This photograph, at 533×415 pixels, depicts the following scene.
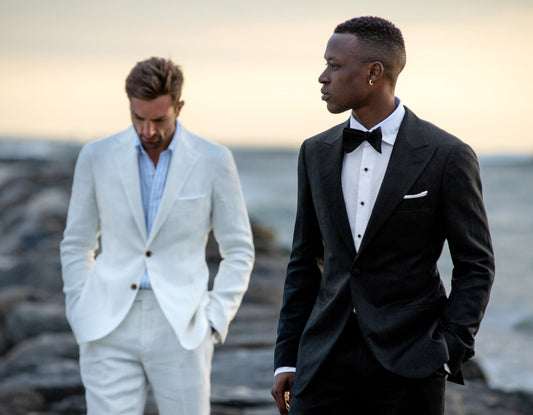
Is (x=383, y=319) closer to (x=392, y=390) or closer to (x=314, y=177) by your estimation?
(x=392, y=390)

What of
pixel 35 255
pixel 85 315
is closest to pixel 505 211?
pixel 35 255

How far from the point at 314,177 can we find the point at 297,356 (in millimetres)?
652

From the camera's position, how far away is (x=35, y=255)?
12.3 metres

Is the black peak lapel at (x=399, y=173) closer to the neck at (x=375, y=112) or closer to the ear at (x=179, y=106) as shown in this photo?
the neck at (x=375, y=112)

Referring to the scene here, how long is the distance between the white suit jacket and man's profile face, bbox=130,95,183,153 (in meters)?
0.13

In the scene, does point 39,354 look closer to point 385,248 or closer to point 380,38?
point 385,248

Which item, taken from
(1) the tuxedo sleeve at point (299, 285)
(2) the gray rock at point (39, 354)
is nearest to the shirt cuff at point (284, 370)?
(1) the tuxedo sleeve at point (299, 285)

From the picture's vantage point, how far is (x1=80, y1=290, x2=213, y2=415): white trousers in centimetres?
380

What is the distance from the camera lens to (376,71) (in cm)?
291

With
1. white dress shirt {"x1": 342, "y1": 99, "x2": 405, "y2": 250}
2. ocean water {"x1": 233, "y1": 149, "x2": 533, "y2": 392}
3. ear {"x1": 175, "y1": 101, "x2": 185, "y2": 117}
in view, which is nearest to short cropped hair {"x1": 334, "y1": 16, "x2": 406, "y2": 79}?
white dress shirt {"x1": 342, "y1": 99, "x2": 405, "y2": 250}

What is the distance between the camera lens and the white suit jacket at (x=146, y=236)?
387cm

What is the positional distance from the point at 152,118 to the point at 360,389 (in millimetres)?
1612

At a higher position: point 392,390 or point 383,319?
point 383,319

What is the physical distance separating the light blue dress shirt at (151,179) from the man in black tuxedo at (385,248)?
1.09 meters
